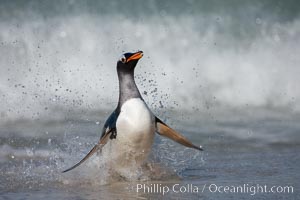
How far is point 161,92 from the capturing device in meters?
8.95

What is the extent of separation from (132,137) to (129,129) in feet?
0.20

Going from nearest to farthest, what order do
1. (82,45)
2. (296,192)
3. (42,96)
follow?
1. (296,192)
2. (42,96)
3. (82,45)

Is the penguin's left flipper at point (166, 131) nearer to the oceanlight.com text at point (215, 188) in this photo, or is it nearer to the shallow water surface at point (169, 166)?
the shallow water surface at point (169, 166)

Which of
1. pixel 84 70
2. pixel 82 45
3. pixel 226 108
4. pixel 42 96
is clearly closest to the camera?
pixel 226 108

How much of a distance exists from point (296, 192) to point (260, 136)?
233 centimetres

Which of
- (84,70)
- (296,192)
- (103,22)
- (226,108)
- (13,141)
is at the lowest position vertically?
(296,192)

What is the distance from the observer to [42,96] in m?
8.61

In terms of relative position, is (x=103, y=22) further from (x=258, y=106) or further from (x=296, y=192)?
(x=296, y=192)

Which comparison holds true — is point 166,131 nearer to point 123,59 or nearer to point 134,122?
point 134,122

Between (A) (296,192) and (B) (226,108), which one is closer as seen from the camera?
(A) (296,192)

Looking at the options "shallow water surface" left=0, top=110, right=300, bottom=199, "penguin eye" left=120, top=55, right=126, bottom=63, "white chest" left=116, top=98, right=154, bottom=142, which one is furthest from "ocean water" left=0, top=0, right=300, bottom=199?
→ "penguin eye" left=120, top=55, right=126, bottom=63

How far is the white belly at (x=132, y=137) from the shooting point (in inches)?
168

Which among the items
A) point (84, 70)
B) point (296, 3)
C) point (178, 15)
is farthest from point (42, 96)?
point (296, 3)

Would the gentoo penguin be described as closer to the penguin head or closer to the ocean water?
the penguin head
